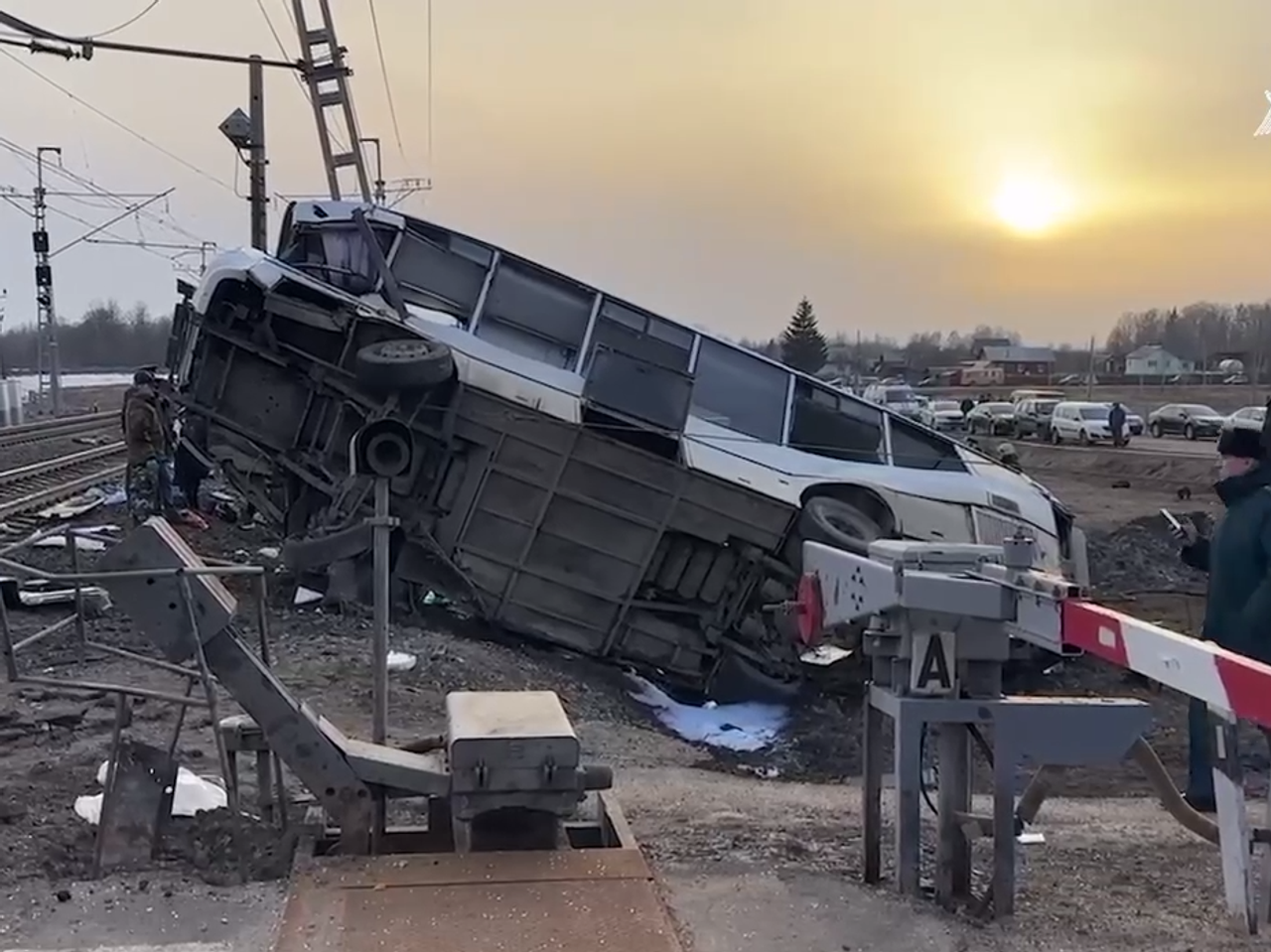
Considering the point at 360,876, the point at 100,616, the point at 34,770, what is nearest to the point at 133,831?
the point at 360,876

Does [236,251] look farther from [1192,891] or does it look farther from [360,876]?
[1192,891]

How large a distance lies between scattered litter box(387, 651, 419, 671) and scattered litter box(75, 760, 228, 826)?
3.34 m

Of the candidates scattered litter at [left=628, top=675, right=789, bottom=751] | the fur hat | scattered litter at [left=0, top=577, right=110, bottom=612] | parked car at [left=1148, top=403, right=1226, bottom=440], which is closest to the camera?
the fur hat

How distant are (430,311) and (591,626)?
9.83 feet

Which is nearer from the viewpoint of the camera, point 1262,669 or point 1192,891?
point 1262,669

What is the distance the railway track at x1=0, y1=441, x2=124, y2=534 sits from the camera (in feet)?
63.9

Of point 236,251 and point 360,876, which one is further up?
point 236,251

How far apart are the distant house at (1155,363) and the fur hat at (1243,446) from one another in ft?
319

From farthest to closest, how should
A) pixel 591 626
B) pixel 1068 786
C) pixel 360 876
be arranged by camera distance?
pixel 591 626 < pixel 1068 786 < pixel 360 876

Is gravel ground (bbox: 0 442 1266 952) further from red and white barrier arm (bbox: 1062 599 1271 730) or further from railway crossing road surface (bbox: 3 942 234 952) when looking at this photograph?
red and white barrier arm (bbox: 1062 599 1271 730)

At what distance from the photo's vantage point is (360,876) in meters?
4.46

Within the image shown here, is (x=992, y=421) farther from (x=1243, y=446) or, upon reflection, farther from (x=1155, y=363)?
(x=1155, y=363)

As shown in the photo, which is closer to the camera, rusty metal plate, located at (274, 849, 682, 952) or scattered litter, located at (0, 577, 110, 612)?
rusty metal plate, located at (274, 849, 682, 952)

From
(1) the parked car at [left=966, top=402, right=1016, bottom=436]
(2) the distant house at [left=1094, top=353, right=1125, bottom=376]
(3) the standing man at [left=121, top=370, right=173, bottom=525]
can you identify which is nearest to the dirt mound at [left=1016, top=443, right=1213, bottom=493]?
(1) the parked car at [left=966, top=402, right=1016, bottom=436]
